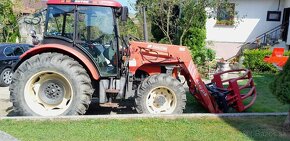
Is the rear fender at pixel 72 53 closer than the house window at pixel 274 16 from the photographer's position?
Yes

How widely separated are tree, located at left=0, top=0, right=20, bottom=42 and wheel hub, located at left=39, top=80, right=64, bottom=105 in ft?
45.8

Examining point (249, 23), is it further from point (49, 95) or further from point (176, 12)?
point (49, 95)

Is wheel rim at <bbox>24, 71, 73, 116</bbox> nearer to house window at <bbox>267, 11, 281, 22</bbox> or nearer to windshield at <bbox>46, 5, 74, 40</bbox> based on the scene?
windshield at <bbox>46, 5, 74, 40</bbox>

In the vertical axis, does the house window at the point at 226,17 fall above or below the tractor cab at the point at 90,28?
above

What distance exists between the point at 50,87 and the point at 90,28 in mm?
1346

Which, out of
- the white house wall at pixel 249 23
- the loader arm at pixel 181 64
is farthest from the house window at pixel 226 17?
the loader arm at pixel 181 64

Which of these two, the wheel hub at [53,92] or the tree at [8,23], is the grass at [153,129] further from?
the tree at [8,23]

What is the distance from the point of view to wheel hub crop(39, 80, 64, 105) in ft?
19.1

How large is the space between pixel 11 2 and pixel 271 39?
1486 cm

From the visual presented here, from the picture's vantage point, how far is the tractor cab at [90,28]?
18.7 feet

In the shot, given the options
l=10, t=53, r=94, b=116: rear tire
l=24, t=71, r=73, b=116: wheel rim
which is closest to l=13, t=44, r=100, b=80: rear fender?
l=10, t=53, r=94, b=116: rear tire

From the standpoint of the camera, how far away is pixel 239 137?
4.80 m

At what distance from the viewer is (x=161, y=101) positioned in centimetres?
596

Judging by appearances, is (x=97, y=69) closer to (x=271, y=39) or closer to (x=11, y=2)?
(x=271, y=39)
